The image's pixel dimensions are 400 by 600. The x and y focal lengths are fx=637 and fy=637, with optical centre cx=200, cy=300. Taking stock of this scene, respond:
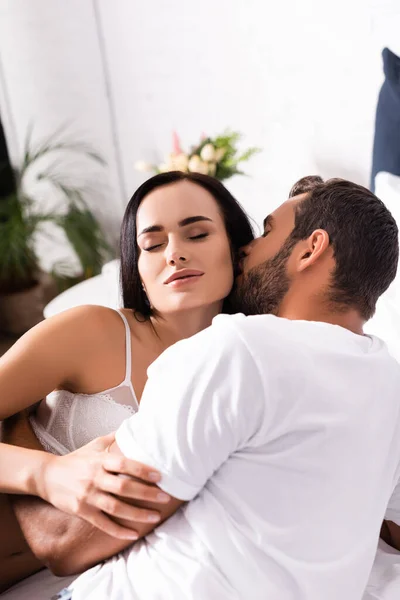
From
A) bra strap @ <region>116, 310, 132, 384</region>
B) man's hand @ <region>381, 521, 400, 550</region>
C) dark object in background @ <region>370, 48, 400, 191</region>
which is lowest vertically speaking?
man's hand @ <region>381, 521, 400, 550</region>

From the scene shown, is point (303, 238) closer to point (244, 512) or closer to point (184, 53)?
point (244, 512)

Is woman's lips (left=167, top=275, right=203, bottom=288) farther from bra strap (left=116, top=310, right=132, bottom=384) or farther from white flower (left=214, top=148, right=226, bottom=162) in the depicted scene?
white flower (left=214, top=148, right=226, bottom=162)

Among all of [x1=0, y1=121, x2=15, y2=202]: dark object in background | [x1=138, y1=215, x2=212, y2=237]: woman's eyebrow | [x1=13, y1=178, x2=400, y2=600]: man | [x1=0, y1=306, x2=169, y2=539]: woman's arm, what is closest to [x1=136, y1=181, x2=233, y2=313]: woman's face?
[x1=138, y1=215, x2=212, y2=237]: woman's eyebrow

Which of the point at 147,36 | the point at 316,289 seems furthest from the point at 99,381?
the point at 147,36

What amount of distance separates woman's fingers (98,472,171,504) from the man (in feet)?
0.06

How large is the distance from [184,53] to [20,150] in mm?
1411

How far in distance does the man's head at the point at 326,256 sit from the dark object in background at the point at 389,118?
0.69 meters

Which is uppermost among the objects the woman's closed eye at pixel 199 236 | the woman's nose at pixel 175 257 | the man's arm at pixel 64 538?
the woman's closed eye at pixel 199 236

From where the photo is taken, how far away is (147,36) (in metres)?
2.92

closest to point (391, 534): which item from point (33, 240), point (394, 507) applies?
point (394, 507)

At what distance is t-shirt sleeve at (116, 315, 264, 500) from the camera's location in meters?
0.84

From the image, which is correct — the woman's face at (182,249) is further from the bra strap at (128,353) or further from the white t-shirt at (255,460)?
the white t-shirt at (255,460)

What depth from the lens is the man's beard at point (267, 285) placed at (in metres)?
1.13

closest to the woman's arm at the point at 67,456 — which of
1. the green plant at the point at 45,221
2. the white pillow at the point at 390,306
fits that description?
the white pillow at the point at 390,306
